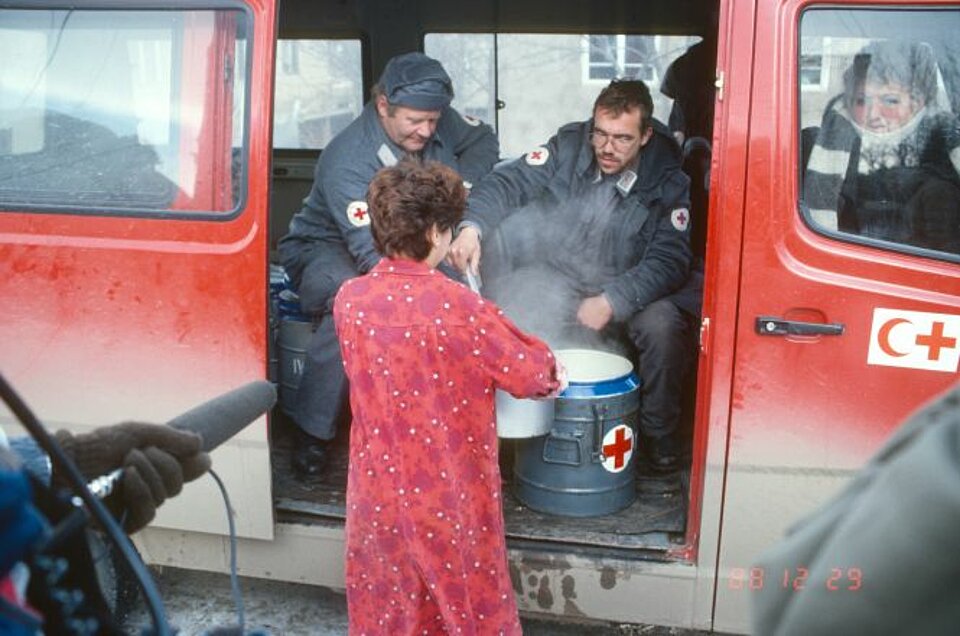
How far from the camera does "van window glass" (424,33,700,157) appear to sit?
4520 millimetres

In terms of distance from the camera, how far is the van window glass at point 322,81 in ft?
16.5

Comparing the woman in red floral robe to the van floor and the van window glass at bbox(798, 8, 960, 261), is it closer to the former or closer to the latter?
the van floor

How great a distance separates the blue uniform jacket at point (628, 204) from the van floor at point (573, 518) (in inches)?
28.8

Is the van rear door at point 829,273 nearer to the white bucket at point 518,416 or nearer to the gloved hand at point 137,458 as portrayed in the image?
the white bucket at point 518,416

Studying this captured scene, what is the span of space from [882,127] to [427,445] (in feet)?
4.97

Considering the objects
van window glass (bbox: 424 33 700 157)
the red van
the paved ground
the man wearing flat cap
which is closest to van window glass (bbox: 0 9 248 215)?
the red van

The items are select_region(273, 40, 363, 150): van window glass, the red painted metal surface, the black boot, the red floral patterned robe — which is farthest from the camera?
select_region(273, 40, 363, 150): van window glass

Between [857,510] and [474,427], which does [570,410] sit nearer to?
[474,427]

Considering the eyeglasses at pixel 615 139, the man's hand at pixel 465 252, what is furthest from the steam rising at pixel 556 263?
the man's hand at pixel 465 252

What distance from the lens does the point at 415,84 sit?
138 inches

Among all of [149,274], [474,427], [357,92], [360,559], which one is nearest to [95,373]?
[149,274]

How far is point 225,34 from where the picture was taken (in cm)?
280

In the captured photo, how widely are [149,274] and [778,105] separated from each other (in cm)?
195

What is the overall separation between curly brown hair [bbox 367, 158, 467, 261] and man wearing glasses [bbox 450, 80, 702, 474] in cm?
83
